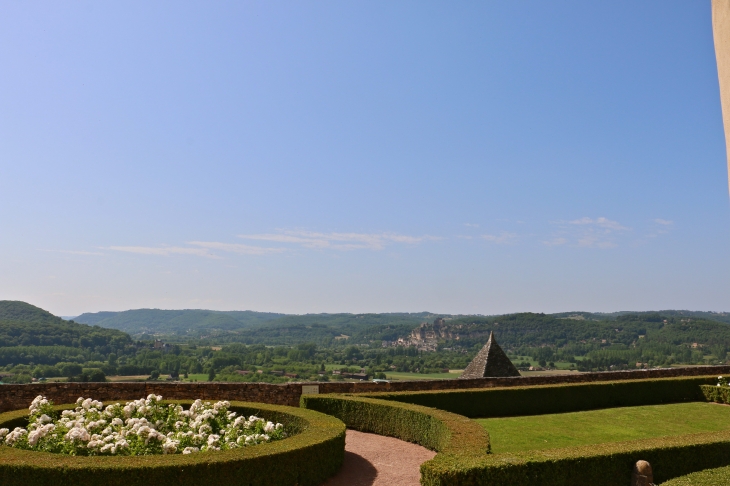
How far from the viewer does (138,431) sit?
27.3 feet

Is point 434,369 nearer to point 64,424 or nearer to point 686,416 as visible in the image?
point 686,416

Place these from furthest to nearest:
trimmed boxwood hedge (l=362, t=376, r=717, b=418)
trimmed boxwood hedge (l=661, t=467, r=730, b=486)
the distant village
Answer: the distant village < trimmed boxwood hedge (l=362, t=376, r=717, b=418) < trimmed boxwood hedge (l=661, t=467, r=730, b=486)

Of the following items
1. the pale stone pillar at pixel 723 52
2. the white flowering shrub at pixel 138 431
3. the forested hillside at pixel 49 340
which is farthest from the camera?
the forested hillside at pixel 49 340

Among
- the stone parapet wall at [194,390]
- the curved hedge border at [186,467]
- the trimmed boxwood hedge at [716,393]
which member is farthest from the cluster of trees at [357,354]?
the curved hedge border at [186,467]

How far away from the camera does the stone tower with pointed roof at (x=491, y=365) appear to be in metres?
20.4

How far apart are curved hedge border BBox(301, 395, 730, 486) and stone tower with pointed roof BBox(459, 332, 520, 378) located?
8.84m

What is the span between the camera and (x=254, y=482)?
767 centimetres

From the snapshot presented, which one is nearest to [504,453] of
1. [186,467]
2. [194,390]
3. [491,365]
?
[186,467]

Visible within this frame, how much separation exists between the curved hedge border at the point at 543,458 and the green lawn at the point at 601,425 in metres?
1.77

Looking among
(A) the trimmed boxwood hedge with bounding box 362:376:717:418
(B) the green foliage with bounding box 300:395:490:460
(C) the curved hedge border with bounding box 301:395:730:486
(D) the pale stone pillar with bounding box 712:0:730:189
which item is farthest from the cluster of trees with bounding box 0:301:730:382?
(D) the pale stone pillar with bounding box 712:0:730:189

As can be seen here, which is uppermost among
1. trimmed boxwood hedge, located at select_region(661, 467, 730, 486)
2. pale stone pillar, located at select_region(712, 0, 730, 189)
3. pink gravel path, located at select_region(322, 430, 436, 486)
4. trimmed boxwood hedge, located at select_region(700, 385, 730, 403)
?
pale stone pillar, located at select_region(712, 0, 730, 189)

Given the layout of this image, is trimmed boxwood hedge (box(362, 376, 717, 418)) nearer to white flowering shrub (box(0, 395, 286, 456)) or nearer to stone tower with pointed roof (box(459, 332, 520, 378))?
stone tower with pointed roof (box(459, 332, 520, 378))

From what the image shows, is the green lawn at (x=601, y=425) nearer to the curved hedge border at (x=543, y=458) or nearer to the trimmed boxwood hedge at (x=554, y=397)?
the trimmed boxwood hedge at (x=554, y=397)

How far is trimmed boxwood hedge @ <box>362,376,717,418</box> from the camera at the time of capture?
51.0ft
